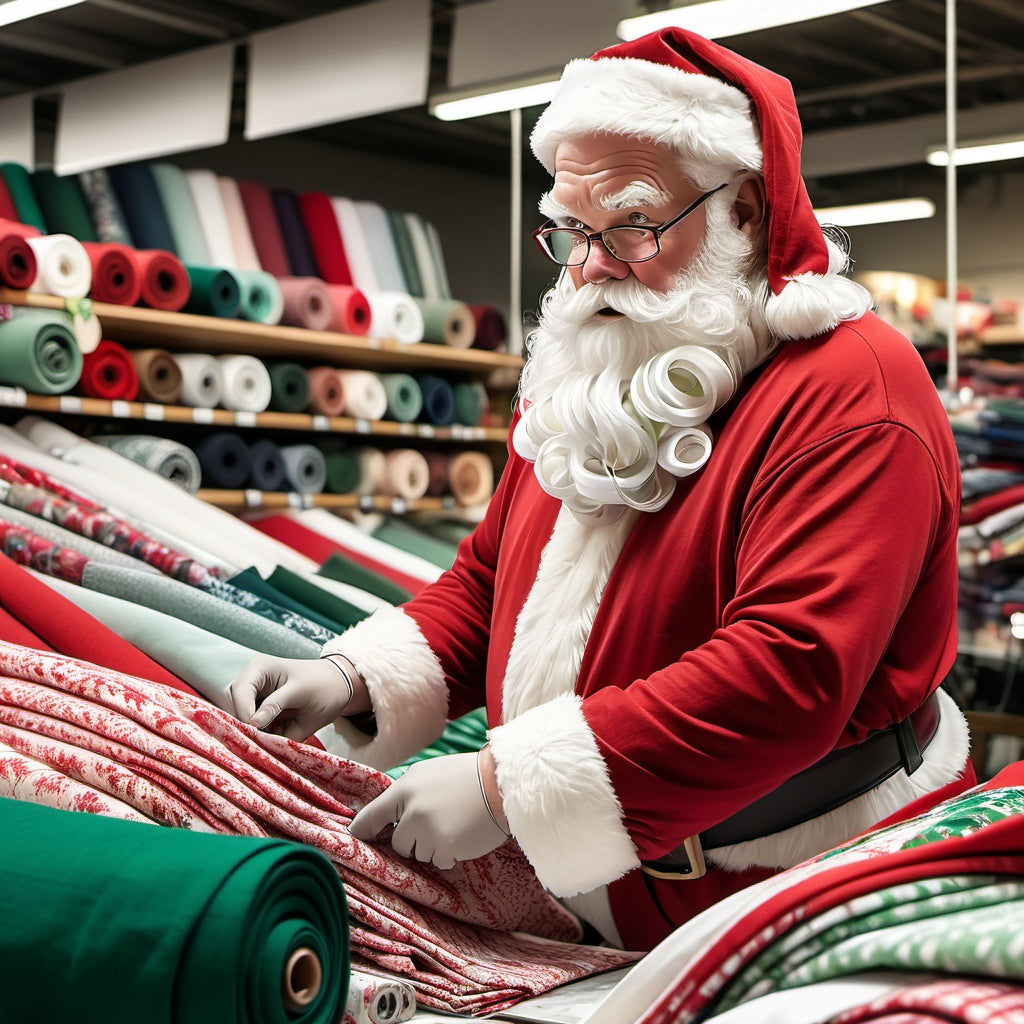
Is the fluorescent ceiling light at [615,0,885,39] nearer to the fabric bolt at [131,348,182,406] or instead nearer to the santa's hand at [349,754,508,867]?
the fabric bolt at [131,348,182,406]

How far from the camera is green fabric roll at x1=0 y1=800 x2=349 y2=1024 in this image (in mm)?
977

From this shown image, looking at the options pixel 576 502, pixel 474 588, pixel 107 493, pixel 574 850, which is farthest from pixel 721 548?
pixel 107 493

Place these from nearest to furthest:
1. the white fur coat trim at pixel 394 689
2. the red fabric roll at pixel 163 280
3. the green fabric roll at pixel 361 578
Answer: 1. the white fur coat trim at pixel 394 689
2. the green fabric roll at pixel 361 578
3. the red fabric roll at pixel 163 280

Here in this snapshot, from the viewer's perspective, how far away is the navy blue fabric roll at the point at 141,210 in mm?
4105

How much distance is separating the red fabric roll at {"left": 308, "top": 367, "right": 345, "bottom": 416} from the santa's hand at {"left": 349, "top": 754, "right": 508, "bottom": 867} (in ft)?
10.2

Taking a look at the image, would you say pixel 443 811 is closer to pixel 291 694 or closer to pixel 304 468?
pixel 291 694

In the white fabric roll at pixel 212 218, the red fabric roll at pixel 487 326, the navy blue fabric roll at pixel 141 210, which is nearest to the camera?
the navy blue fabric roll at pixel 141 210

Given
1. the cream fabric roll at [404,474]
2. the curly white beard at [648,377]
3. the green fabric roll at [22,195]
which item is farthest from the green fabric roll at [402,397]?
the curly white beard at [648,377]

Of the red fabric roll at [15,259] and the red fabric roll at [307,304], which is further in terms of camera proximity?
the red fabric roll at [307,304]

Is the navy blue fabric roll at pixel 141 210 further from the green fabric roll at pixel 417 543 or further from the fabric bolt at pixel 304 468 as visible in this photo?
the green fabric roll at pixel 417 543

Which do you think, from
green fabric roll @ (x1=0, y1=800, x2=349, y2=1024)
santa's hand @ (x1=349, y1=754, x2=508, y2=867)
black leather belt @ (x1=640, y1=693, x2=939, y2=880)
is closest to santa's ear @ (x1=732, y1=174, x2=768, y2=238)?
black leather belt @ (x1=640, y1=693, x2=939, y2=880)

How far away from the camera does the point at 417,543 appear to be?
4.15 meters

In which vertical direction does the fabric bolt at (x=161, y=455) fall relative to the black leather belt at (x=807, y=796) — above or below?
above

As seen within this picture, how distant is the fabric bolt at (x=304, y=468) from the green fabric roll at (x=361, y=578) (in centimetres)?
92
